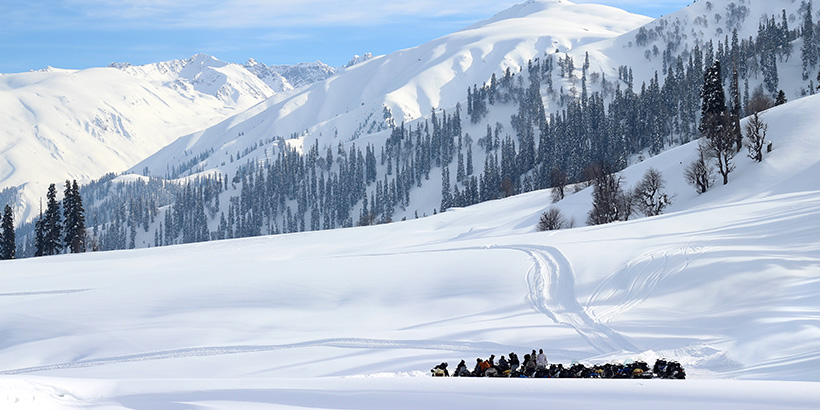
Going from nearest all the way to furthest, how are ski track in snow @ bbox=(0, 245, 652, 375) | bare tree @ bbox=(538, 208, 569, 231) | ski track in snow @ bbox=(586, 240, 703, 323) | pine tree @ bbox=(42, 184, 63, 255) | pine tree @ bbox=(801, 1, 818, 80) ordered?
ski track in snow @ bbox=(0, 245, 652, 375)
ski track in snow @ bbox=(586, 240, 703, 323)
bare tree @ bbox=(538, 208, 569, 231)
pine tree @ bbox=(42, 184, 63, 255)
pine tree @ bbox=(801, 1, 818, 80)

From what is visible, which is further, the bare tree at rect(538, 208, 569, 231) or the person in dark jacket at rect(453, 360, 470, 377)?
A: the bare tree at rect(538, 208, 569, 231)

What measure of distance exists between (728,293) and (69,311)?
31.2m

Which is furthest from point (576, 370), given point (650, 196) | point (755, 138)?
point (755, 138)

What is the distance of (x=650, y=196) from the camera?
200ft

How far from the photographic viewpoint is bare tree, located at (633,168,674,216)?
60.0 meters

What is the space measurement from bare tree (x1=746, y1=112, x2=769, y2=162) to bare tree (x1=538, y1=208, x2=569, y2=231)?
2144 centimetres

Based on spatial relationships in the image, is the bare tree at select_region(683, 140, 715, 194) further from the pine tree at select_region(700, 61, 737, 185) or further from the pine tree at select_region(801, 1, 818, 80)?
the pine tree at select_region(801, 1, 818, 80)

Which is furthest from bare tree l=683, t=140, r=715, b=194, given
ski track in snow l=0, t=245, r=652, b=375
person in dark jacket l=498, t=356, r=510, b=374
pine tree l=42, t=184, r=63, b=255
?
pine tree l=42, t=184, r=63, b=255

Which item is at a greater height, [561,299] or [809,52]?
[809,52]

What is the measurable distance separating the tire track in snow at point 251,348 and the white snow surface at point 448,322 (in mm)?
111

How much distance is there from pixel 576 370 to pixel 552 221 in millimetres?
45236

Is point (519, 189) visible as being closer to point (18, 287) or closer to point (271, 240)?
point (271, 240)

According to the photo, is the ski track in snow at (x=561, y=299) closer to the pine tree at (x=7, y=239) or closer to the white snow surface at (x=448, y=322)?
the white snow surface at (x=448, y=322)

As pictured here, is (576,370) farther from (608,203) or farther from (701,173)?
(701,173)
